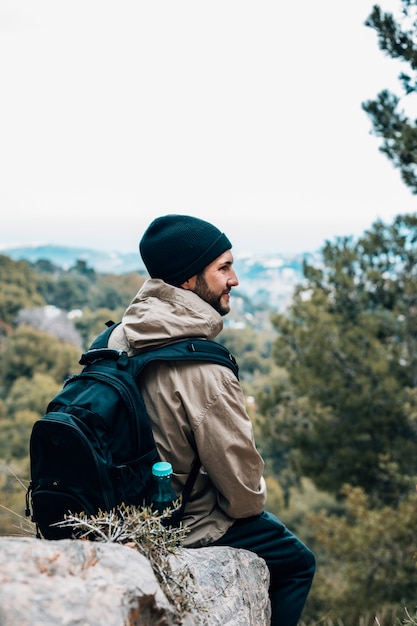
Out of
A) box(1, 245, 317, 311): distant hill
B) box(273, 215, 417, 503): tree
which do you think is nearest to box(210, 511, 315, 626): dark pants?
box(273, 215, 417, 503): tree

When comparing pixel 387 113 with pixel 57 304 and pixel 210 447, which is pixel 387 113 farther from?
pixel 57 304

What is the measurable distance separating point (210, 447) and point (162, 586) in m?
0.59

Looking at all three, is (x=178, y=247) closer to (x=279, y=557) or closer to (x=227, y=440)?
(x=227, y=440)

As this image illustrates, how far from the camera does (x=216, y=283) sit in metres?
2.65

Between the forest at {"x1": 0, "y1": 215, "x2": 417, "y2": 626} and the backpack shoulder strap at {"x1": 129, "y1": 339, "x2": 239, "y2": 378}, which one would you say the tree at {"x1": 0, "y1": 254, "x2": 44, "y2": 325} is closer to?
the forest at {"x1": 0, "y1": 215, "x2": 417, "y2": 626}

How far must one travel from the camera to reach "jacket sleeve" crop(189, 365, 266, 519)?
2295mm

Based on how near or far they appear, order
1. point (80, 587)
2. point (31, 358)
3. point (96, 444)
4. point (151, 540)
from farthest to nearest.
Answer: point (31, 358) < point (96, 444) < point (151, 540) < point (80, 587)

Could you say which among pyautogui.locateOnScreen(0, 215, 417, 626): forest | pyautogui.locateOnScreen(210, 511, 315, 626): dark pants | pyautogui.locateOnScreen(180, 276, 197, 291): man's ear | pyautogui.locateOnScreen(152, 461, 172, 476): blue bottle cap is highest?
pyautogui.locateOnScreen(180, 276, 197, 291): man's ear

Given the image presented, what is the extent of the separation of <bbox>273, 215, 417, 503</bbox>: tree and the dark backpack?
25.6 feet

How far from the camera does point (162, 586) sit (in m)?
1.82

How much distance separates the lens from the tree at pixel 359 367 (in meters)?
10.2

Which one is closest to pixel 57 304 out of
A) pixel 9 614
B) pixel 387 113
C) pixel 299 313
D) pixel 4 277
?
pixel 4 277

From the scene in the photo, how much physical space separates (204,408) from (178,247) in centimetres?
69

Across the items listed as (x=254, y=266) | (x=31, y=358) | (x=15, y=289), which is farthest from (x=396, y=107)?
(x=254, y=266)
